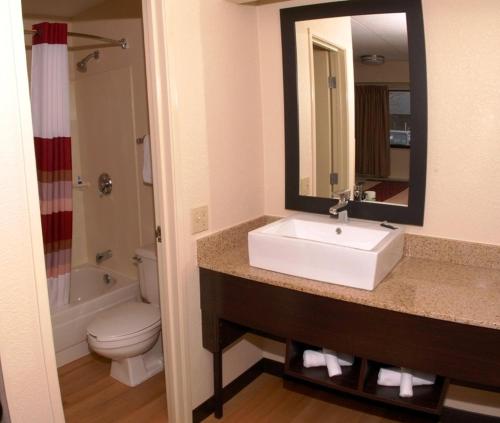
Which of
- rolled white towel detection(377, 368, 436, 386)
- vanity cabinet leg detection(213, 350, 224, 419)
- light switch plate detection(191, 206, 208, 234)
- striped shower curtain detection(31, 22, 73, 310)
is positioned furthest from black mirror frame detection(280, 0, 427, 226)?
striped shower curtain detection(31, 22, 73, 310)

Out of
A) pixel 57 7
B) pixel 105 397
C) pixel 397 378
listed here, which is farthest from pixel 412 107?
pixel 57 7

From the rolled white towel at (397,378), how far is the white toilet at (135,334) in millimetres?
1243

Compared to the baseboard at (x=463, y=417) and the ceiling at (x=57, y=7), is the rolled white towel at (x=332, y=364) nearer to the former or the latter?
the baseboard at (x=463, y=417)

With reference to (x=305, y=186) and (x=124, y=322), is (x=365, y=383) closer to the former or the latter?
(x=305, y=186)

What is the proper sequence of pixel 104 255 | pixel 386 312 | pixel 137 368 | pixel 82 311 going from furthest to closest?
1. pixel 104 255
2. pixel 82 311
3. pixel 137 368
4. pixel 386 312

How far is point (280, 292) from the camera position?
1.80 m

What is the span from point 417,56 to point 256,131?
823 millimetres

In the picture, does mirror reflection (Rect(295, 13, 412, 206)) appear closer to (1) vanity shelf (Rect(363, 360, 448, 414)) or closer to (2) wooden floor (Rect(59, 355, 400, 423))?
(1) vanity shelf (Rect(363, 360, 448, 414))

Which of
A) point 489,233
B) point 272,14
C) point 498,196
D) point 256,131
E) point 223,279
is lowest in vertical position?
point 223,279

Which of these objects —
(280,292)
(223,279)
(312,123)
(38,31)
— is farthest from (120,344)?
(38,31)

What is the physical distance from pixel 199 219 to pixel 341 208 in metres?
0.65

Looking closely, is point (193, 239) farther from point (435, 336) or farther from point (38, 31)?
point (38, 31)

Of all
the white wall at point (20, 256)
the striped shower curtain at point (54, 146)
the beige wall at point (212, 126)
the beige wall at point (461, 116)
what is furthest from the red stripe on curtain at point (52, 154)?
the beige wall at point (461, 116)

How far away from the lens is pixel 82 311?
282 cm
